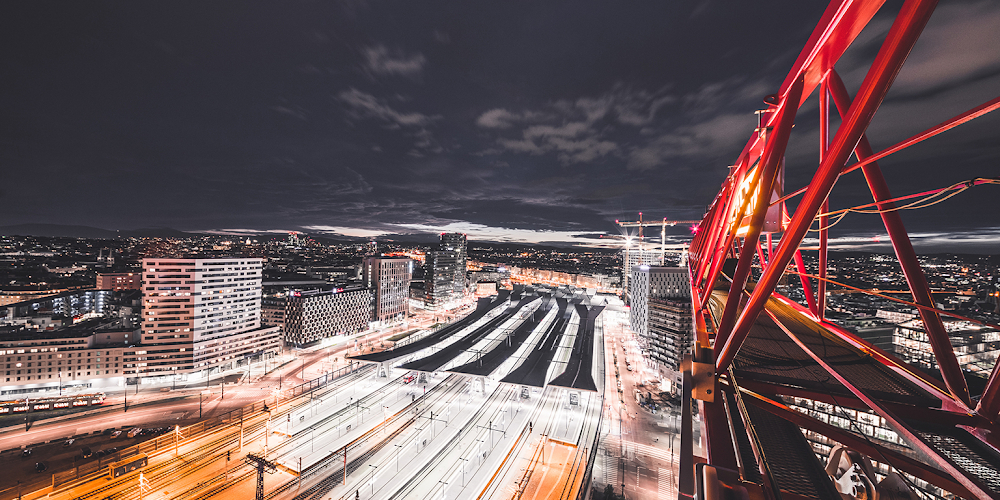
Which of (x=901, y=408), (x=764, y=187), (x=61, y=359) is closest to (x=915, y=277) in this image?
(x=901, y=408)

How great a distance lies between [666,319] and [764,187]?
86.2 feet

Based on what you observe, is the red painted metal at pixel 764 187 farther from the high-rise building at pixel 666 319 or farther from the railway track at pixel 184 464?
the high-rise building at pixel 666 319

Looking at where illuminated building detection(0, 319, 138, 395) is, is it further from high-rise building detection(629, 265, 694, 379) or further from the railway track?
high-rise building detection(629, 265, 694, 379)

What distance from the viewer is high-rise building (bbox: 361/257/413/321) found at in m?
48.3

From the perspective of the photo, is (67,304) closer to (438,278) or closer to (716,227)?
(438,278)

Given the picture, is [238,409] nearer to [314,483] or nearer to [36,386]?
[314,483]

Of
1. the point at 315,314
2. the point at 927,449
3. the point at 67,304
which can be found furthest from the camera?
the point at 67,304

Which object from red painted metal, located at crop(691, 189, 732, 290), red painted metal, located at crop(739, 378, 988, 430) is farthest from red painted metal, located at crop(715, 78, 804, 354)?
red painted metal, located at crop(691, 189, 732, 290)

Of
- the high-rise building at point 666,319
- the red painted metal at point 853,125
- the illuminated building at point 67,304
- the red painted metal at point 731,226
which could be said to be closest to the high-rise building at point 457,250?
the high-rise building at point 666,319

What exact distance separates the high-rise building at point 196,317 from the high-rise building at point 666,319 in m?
37.7

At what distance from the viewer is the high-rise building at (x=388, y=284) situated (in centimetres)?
4831

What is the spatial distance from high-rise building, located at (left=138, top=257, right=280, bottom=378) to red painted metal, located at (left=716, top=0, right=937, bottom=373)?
4020 cm

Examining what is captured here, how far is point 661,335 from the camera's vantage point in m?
25.9

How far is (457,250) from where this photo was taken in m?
61.6
